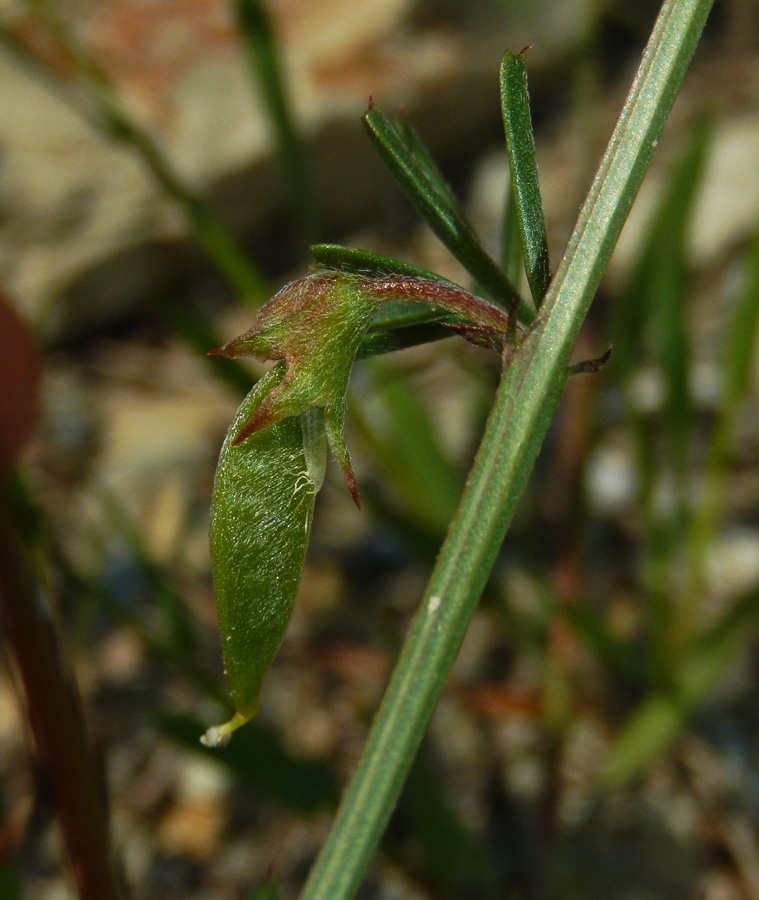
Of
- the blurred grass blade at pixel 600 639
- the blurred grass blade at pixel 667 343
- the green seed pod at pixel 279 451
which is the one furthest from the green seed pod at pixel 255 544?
the blurred grass blade at pixel 667 343

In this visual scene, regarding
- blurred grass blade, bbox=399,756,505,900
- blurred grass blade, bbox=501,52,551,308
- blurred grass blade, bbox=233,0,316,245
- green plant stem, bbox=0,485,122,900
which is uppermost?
blurred grass blade, bbox=233,0,316,245

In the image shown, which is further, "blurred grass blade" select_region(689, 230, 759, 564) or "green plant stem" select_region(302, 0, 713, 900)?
"blurred grass blade" select_region(689, 230, 759, 564)

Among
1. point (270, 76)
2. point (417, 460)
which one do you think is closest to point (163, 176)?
point (270, 76)

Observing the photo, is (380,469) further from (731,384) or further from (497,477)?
(497,477)

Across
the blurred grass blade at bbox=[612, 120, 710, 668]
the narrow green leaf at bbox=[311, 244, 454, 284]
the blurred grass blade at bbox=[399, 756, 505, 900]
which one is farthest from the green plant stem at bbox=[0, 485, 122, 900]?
the blurred grass blade at bbox=[612, 120, 710, 668]

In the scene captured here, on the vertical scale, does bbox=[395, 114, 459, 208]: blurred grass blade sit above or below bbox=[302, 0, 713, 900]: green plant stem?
above

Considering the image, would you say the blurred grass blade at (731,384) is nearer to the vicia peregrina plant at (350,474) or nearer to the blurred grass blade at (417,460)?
the blurred grass blade at (417,460)

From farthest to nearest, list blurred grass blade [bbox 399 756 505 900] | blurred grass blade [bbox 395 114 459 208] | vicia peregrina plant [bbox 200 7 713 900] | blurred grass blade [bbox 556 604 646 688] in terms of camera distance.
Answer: blurred grass blade [bbox 556 604 646 688]
blurred grass blade [bbox 399 756 505 900]
blurred grass blade [bbox 395 114 459 208]
vicia peregrina plant [bbox 200 7 713 900]

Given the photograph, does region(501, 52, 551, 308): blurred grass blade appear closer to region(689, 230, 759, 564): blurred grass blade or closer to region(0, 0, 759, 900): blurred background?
region(0, 0, 759, 900): blurred background
